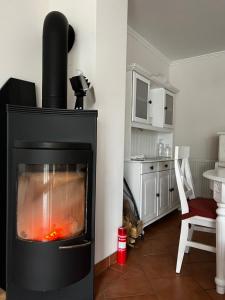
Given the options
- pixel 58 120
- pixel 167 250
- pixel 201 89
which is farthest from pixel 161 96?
pixel 58 120

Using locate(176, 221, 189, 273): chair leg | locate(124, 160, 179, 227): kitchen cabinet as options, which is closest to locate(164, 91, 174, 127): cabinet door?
locate(124, 160, 179, 227): kitchen cabinet

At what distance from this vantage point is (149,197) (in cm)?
290

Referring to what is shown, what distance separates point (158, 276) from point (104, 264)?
440mm

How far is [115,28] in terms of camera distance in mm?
2014

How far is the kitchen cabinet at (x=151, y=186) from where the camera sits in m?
2.72

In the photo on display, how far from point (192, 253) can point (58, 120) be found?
1.89 metres

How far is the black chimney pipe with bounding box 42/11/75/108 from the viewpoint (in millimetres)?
1506

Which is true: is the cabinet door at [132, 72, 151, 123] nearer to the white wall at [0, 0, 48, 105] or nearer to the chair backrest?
the chair backrest

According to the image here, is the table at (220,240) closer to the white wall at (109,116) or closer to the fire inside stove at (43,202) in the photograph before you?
the white wall at (109,116)

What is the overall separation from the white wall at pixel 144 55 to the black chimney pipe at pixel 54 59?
6.19 ft

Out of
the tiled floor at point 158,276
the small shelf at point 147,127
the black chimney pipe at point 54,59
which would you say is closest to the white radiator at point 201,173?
the small shelf at point 147,127

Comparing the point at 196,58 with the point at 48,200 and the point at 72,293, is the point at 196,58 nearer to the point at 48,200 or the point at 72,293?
the point at 48,200

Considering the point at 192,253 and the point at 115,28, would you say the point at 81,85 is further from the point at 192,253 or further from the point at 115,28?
the point at 192,253

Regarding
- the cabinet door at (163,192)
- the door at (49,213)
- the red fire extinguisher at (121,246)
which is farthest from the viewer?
the cabinet door at (163,192)
